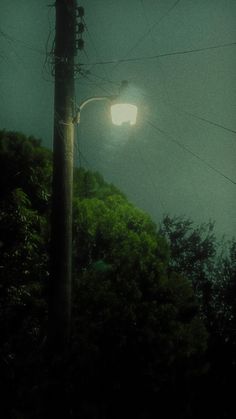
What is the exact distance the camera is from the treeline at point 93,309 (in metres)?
6.55

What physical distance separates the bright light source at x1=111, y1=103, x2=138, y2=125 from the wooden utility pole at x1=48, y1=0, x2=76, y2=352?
0.70m

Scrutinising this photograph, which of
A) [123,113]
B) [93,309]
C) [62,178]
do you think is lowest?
[93,309]

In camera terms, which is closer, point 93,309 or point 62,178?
point 62,178

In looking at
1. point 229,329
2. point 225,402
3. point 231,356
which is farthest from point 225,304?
point 225,402

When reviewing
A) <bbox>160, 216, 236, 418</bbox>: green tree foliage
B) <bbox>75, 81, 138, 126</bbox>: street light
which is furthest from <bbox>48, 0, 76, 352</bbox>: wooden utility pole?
<bbox>160, 216, 236, 418</bbox>: green tree foliage

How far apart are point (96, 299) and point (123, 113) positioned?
10.5 ft

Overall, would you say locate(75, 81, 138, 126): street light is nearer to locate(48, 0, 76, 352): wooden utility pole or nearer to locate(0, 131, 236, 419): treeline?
locate(48, 0, 76, 352): wooden utility pole

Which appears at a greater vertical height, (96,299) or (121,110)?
(121,110)

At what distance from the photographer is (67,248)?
6012 mm

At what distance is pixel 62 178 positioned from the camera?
20.1 feet

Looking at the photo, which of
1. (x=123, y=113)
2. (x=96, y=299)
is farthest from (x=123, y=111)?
(x=96, y=299)

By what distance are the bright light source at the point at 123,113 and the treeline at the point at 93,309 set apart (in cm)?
195

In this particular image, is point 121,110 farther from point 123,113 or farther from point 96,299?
point 96,299

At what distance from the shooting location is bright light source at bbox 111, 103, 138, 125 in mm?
6699
